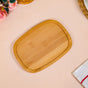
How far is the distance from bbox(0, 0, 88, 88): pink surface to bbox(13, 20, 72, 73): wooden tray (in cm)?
3

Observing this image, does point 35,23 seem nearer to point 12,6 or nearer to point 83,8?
point 12,6

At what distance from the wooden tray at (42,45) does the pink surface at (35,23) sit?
3 cm

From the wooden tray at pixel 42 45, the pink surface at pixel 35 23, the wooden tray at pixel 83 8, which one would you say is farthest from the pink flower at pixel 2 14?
the wooden tray at pixel 83 8

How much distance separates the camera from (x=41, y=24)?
0.90m

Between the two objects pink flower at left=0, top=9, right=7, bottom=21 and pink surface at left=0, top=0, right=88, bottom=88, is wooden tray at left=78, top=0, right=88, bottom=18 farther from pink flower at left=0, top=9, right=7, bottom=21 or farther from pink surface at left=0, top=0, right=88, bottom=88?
pink flower at left=0, top=9, right=7, bottom=21

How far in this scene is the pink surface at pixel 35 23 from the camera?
0.81 meters

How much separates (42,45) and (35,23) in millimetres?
156

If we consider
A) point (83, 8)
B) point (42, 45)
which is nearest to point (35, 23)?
point (42, 45)

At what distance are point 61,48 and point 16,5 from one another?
0.41 metres

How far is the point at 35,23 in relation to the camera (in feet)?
2.98

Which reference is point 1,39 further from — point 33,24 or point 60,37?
point 60,37

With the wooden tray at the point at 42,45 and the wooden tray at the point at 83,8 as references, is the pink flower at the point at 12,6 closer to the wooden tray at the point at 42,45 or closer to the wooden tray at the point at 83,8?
the wooden tray at the point at 42,45

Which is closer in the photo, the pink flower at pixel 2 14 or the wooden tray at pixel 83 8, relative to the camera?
the pink flower at pixel 2 14

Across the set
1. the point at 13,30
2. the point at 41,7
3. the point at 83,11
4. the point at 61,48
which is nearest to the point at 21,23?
the point at 13,30
